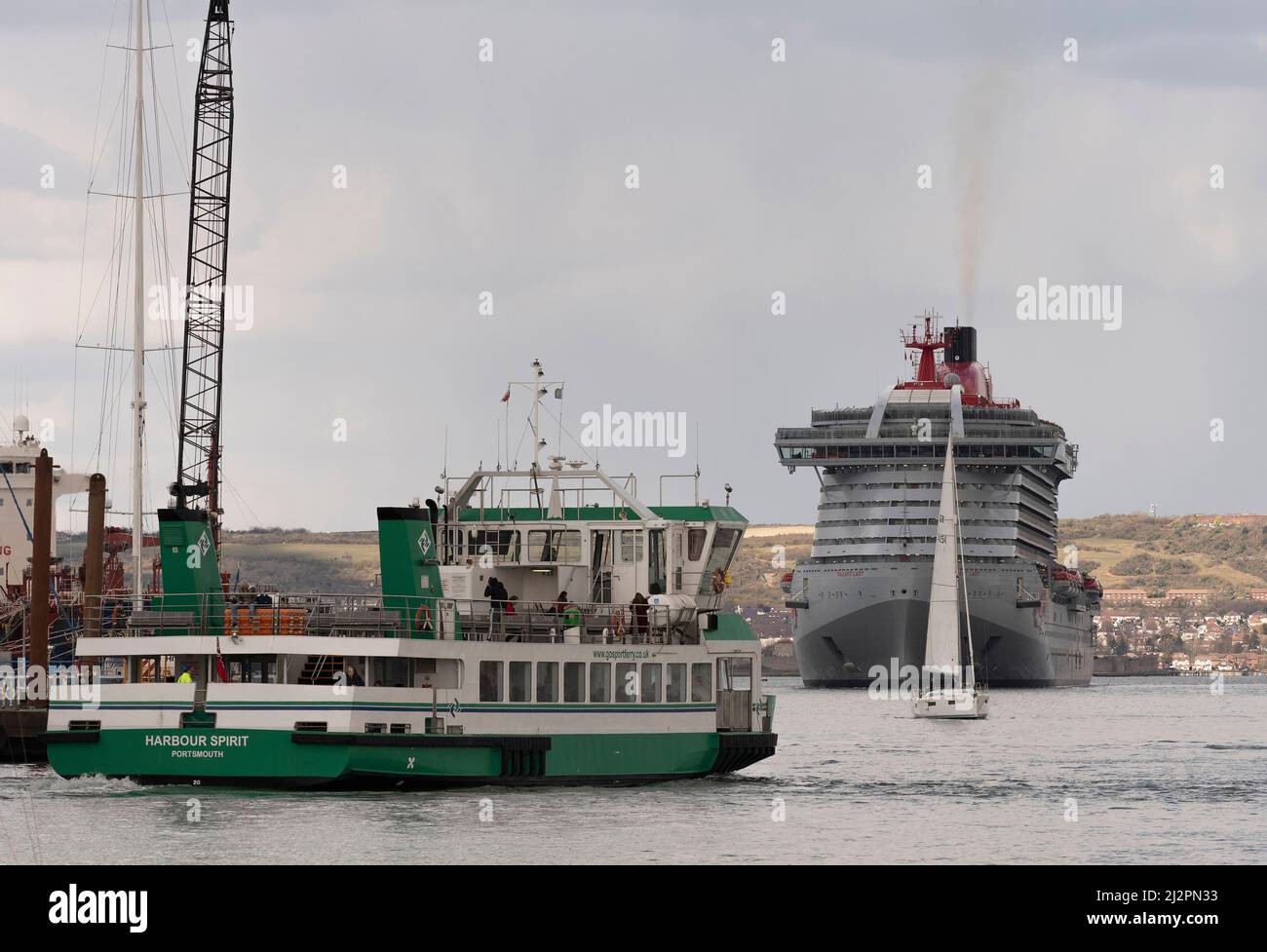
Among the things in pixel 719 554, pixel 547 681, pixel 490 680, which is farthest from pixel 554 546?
pixel 490 680

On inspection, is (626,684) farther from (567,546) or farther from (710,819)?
(710,819)

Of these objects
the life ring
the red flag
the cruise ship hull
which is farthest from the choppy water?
the cruise ship hull

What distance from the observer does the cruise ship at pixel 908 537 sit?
150250mm

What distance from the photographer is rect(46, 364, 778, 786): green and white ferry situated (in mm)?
41750

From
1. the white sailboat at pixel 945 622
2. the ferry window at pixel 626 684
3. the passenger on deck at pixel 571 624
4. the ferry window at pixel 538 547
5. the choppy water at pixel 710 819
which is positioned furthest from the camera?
the white sailboat at pixel 945 622

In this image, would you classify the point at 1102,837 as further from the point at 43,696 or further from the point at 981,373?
the point at 981,373

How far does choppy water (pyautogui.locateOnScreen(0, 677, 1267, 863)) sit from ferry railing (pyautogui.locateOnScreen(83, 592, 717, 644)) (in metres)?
3.21

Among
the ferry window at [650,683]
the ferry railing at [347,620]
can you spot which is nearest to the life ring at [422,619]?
the ferry railing at [347,620]

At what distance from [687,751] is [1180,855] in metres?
12.4

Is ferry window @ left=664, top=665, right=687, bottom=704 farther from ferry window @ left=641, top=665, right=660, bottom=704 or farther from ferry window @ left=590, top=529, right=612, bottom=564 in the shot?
ferry window @ left=590, top=529, right=612, bottom=564

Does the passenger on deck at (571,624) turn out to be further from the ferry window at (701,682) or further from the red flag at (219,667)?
the red flag at (219,667)

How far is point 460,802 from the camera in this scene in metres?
42.3

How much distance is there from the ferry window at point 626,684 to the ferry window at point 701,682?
1.77 metres
